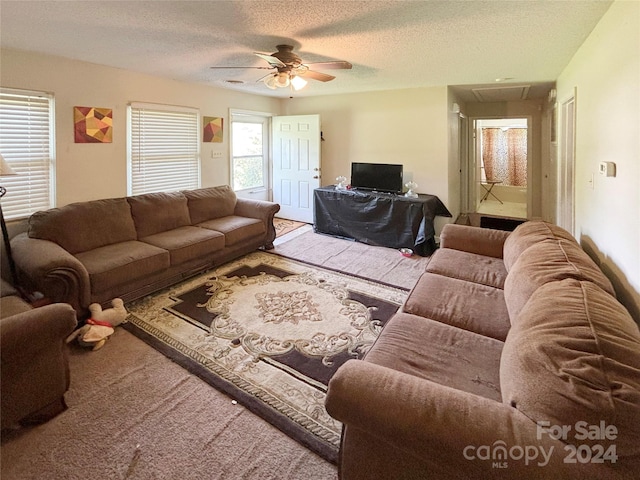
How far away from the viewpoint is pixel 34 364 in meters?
1.75

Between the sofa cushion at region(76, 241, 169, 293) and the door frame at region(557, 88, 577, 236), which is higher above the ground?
the door frame at region(557, 88, 577, 236)

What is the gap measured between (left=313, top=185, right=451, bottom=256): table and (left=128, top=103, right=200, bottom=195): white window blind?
202 centimetres

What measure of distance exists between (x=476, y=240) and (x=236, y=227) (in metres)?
2.70

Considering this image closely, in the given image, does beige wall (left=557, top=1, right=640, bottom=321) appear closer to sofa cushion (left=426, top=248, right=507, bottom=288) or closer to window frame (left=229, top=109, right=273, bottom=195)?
sofa cushion (left=426, top=248, right=507, bottom=288)

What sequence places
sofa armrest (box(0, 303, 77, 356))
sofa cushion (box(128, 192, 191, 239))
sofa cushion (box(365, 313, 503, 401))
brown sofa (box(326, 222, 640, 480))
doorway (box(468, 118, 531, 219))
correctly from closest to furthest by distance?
brown sofa (box(326, 222, 640, 480))
sofa cushion (box(365, 313, 503, 401))
sofa armrest (box(0, 303, 77, 356))
sofa cushion (box(128, 192, 191, 239))
doorway (box(468, 118, 531, 219))

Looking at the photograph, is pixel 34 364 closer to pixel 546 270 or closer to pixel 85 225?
pixel 85 225

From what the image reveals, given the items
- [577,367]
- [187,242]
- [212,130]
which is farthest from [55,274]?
[212,130]

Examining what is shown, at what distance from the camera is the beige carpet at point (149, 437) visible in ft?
5.18

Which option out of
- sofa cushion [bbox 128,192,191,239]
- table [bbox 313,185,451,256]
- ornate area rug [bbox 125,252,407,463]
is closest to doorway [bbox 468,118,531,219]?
table [bbox 313,185,451,256]

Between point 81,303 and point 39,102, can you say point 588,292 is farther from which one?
point 39,102

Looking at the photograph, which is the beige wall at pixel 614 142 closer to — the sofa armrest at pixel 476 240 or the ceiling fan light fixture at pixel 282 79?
the sofa armrest at pixel 476 240

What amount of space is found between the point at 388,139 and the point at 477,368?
4520mm

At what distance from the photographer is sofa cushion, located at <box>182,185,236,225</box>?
4480mm

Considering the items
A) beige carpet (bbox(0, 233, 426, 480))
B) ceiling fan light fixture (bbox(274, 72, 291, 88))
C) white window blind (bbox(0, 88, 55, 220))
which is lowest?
beige carpet (bbox(0, 233, 426, 480))
